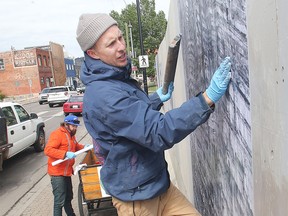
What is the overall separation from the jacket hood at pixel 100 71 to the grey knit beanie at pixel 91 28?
0.10m

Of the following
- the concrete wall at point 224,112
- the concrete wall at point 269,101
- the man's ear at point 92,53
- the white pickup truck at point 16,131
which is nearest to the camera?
the concrete wall at point 269,101

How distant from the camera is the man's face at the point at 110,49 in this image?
2.30m

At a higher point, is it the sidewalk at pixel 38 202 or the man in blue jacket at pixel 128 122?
the man in blue jacket at pixel 128 122

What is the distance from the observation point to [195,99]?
196cm

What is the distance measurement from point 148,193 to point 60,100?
2974 centimetres

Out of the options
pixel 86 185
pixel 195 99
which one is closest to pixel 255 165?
pixel 195 99

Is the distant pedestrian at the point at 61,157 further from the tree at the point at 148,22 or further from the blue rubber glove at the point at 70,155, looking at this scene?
the tree at the point at 148,22

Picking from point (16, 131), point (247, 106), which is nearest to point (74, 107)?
point (16, 131)

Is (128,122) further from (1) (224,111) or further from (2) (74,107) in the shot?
(2) (74,107)

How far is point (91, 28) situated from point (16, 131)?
8.48m

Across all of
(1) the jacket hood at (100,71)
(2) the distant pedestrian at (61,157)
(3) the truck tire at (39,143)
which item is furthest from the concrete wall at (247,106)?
(3) the truck tire at (39,143)

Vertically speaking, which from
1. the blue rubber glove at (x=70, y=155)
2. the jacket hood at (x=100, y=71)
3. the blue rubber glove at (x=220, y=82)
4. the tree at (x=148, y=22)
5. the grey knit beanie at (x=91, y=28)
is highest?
the tree at (x=148, y=22)

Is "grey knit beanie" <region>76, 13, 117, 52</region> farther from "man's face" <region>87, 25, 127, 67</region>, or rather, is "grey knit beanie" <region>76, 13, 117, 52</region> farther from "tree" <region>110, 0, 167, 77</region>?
"tree" <region>110, 0, 167, 77</region>

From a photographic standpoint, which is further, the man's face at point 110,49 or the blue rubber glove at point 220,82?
the man's face at point 110,49
